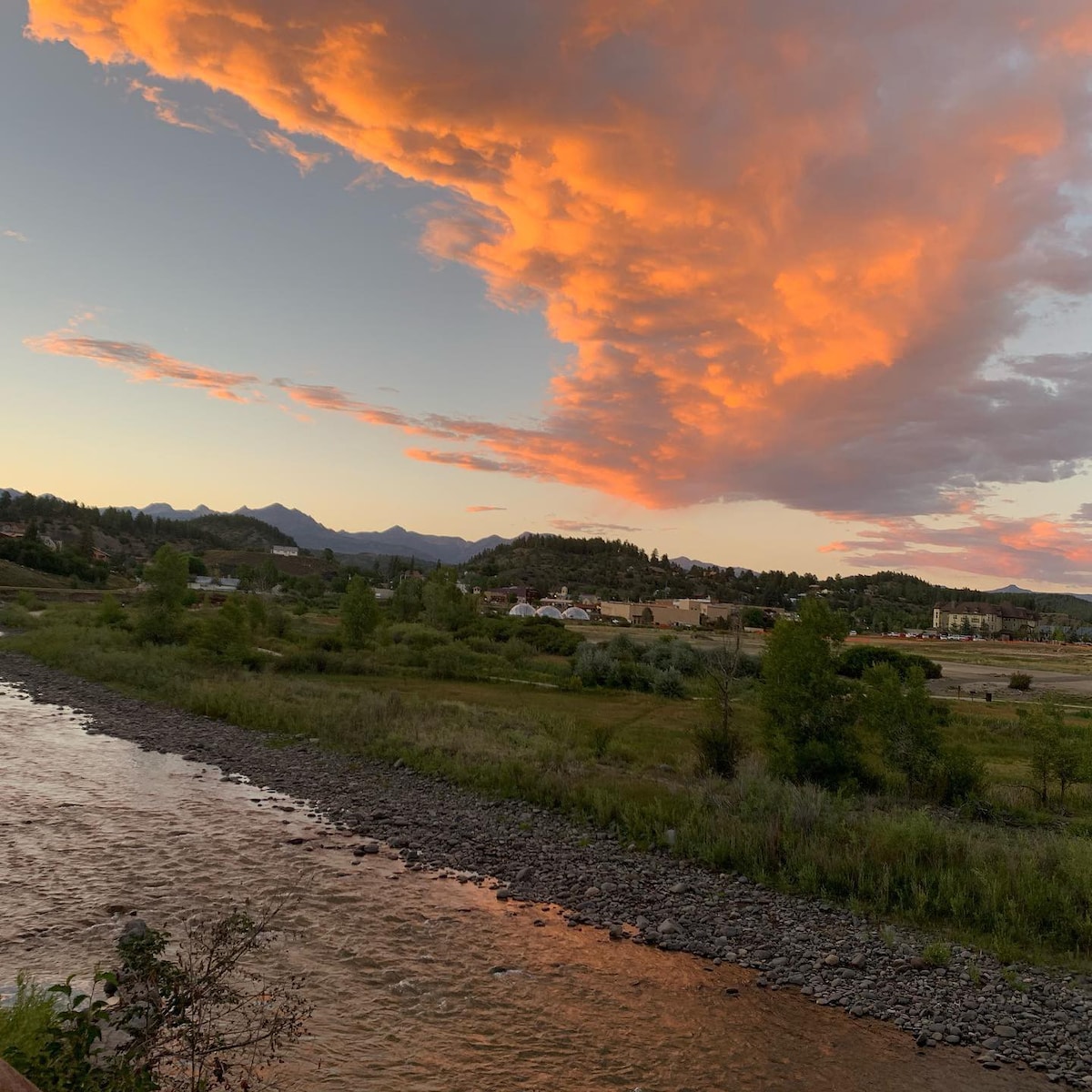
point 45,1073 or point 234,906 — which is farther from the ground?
point 45,1073

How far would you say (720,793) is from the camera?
18.6m

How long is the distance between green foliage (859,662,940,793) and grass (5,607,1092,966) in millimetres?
2101

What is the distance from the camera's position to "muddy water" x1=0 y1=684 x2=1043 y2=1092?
27.9 feet

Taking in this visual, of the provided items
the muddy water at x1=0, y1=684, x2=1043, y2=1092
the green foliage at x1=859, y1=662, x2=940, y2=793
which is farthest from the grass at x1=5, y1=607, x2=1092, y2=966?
the muddy water at x1=0, y1=684, x2=1043, y2=1092

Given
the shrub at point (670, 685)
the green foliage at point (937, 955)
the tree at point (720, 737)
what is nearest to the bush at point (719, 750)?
the tree at point (720, 737)

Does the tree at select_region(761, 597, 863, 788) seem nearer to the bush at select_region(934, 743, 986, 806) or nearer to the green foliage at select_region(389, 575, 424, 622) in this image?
the bush at select_region(934, 743, 986, 806)

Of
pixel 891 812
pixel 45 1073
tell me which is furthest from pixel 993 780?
pixel 45 1073

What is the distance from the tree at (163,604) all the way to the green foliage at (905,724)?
46961 mm

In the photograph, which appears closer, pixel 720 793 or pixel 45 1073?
pixel 45 1073

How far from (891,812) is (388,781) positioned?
1394 centimetres

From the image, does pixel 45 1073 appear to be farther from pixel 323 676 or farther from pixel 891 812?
pixel 323 676

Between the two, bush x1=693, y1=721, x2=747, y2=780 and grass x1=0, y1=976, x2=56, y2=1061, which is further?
bush x1=693, y1=721, x2=747, y2=780

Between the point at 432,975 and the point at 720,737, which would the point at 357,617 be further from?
the point at 432,975

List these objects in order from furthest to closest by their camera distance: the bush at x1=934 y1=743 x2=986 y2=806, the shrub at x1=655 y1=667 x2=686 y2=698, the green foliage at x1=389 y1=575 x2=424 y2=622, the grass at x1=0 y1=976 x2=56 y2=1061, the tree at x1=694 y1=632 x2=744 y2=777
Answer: the green foliage at x1=389 y1=575 x2=424 y2=622 < the shrub at x1=655 y1=667 x2=686 y2=698 < the tree at x1=694 y1=632 x2=744 y2=777 < the bush at x1=934 y1=743 x2=986 y2=806 < the grass at x1=0 y1=976 x2=56 y2=1061
